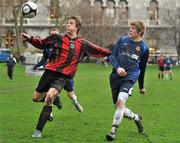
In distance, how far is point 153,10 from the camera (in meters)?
102

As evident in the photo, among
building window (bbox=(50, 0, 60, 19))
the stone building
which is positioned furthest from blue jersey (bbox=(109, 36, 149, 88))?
building window (bbox=(50, 0, 60, 19))

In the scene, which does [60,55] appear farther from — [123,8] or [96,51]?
[123,8]

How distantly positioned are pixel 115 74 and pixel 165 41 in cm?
8630

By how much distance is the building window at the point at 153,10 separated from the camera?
101 meters

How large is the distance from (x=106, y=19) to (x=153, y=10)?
1751 cm

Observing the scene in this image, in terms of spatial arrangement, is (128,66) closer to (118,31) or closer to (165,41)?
(118,31)

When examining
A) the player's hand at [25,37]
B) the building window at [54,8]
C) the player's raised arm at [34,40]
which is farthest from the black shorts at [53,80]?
the building window at [54,8]

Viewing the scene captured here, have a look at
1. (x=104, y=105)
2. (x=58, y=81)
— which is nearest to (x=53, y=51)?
(x=58, y=81)

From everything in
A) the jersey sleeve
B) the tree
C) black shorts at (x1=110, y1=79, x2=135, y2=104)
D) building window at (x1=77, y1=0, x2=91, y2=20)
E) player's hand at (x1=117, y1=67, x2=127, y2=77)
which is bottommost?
Result: the tree

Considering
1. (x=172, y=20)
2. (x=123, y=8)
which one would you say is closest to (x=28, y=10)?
(x=172, y=20)

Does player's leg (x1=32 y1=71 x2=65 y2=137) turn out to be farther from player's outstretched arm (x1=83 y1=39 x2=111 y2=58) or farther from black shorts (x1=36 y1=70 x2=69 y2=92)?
player's outstretched arm (x1=83 y1=39 x2=111 y2=58)

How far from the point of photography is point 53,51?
38.1 ft

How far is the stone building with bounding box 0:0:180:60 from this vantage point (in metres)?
83.8

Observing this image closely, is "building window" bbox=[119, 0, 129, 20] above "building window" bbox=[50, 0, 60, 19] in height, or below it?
below
